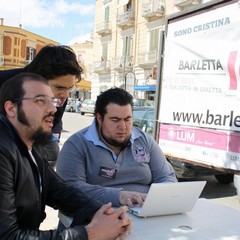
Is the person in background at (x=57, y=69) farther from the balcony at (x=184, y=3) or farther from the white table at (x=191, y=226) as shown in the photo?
the balcony at (x=184, y=3)

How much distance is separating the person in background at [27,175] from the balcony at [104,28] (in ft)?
106

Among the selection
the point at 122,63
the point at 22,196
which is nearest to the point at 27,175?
the point at 22,196

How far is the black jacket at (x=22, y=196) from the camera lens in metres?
1.62

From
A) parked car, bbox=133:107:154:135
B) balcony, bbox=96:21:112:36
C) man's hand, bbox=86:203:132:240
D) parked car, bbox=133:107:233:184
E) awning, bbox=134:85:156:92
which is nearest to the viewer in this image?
man's hand, bbox=86:203:132:240

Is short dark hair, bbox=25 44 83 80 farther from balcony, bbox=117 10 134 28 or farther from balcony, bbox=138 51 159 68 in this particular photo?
balcony, bbox=117 10 134 28

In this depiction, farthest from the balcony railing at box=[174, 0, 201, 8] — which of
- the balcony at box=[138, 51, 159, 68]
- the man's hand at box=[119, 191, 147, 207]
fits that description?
the man's hand at box=[119, 191, 147, 207]

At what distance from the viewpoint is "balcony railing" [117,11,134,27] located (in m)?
30.6

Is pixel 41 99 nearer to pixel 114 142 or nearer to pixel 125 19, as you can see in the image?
pixel 114 142

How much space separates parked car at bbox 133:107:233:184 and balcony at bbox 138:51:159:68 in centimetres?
2025

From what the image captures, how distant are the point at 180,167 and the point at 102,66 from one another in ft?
94.4

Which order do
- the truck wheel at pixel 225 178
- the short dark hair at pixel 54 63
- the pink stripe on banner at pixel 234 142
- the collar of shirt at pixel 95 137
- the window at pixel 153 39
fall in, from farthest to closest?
the window at pixel 153 39 < the truck wheel at pixel 225 178 < the pink stripe on banner at pixel 234 142 < the short dark hair at pixel 54 63 < the collar of shirt at pixel 95 137

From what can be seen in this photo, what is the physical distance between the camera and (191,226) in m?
2.07

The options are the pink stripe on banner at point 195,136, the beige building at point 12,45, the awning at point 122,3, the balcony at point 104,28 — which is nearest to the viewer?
the pink stripe on banner at point 195,136

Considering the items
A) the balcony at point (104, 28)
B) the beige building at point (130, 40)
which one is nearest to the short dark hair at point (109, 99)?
the beige building at point (130, 40)
